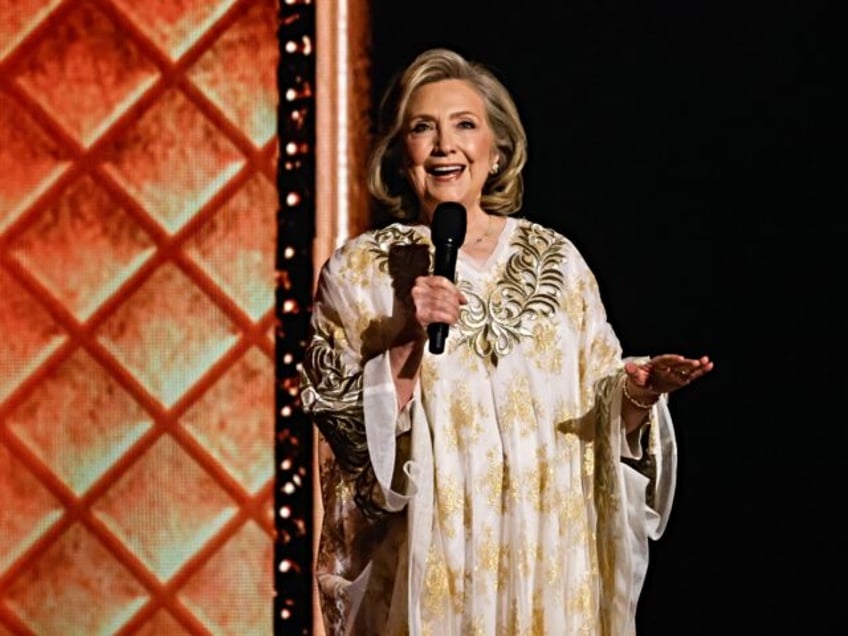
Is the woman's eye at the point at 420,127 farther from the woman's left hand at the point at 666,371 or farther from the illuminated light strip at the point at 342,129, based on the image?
the illuminated light strip at the point at 342,129

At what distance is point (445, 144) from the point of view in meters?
1.73

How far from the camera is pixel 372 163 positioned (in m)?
1.78

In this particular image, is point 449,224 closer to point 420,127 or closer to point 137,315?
point 420,127

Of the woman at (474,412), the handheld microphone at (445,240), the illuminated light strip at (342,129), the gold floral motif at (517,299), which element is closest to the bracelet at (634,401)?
the woman at (474,412)

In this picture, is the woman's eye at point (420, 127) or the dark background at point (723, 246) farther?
the dark background at point (723, 246)

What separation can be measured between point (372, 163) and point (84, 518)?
36.5 inches

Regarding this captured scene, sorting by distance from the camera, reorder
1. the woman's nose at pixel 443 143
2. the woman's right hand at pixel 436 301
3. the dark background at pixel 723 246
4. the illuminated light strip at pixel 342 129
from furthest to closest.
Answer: the illuminated light strip at pixel 342 129 < the dark background at pixel 723 246 < the woman's nose at pixel 443 143 < the woman's right hand at pixel 436 301

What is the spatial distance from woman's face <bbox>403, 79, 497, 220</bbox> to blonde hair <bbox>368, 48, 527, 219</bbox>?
0.02 m

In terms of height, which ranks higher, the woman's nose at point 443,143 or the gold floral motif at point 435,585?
the woman's nose at point 443,143

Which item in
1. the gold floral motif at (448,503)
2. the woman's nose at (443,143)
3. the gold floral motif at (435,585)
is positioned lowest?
the gold floral motif at (435,585)

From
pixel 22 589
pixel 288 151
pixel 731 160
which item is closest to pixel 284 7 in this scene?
pixel 288 151

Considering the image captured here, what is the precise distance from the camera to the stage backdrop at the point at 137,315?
2.47m

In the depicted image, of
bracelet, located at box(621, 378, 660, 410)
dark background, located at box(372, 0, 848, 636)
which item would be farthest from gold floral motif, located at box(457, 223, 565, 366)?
dark background, located at box(372, 0, 848, 636)

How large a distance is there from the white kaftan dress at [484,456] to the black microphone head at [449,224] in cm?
11
